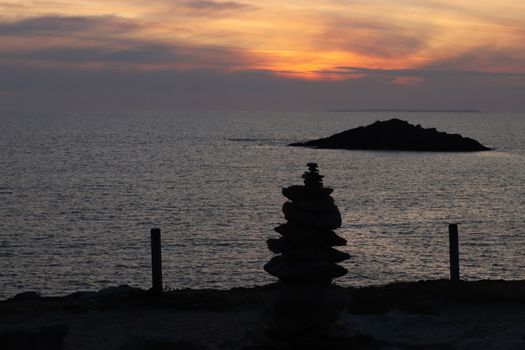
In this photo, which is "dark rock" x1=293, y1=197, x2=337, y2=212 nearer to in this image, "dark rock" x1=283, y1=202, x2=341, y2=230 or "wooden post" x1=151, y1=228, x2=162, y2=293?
"dark rock" x1=283, y1=202, x2=341, y2=230

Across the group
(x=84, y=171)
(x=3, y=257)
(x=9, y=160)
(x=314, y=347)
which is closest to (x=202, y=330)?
(x=314, y=347)


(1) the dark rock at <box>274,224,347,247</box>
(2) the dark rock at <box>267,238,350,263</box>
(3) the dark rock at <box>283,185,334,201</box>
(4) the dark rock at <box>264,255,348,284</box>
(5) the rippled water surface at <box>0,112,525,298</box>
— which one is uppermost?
(3) the dark rock at <box>283,185,334,201</box>

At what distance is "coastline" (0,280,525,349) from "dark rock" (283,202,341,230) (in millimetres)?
1259

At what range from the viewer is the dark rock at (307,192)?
41.1 ft

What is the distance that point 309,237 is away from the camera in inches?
492

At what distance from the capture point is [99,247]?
47531mm

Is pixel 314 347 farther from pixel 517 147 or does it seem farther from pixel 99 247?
pixel 517 147

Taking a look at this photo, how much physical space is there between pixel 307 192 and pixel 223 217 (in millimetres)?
49347

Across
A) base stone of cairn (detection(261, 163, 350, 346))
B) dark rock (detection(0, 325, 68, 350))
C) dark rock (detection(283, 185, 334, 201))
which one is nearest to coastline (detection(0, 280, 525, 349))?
dark rock (detection(0, 325, 68, 350))

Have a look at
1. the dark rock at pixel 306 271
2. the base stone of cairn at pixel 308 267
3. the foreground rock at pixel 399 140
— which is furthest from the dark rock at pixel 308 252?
the foreground rock at pixel 399 140

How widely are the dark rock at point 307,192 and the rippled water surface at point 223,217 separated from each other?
24.6 m

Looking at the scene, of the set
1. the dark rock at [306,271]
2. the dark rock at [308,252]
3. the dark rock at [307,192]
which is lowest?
the dark rock at [306,271]

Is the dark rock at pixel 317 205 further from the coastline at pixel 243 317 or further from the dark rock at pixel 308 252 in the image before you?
the coastline at pixel 243 317

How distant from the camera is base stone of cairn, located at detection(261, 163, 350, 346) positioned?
40.9 ft
